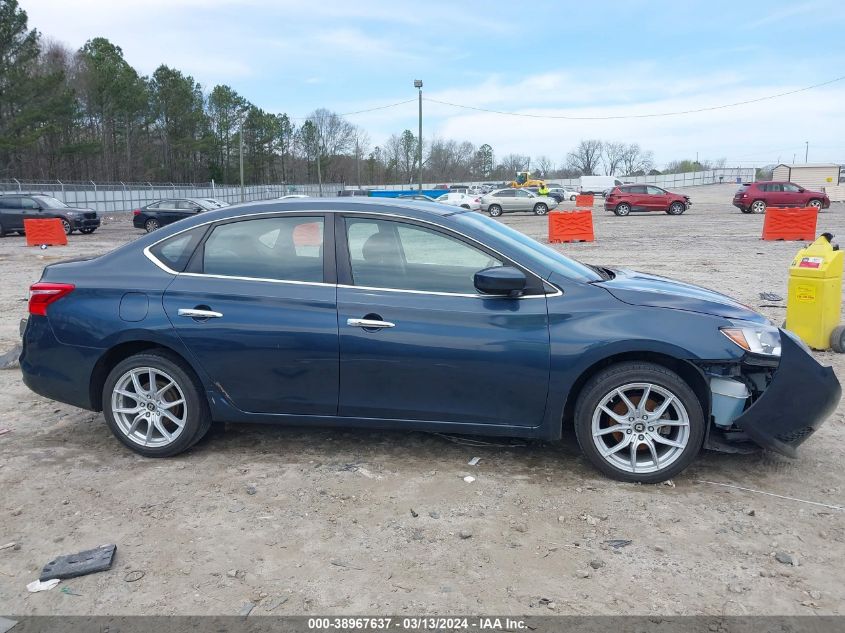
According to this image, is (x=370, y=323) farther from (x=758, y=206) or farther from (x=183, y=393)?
(x=758, y=206)

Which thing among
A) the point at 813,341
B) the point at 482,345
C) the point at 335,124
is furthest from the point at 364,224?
the point at 335,124

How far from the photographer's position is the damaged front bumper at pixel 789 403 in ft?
13.0

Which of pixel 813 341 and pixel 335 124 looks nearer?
pixel 813 341

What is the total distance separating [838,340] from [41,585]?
281 inches

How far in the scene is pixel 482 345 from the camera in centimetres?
405

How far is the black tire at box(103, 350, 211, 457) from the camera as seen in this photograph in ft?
14.6

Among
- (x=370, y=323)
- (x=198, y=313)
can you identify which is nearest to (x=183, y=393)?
(x=198, y=313)

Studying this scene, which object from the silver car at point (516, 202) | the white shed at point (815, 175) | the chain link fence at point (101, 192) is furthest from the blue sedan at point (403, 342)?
the white shed at point (815, 175)

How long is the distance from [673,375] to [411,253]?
1.74m

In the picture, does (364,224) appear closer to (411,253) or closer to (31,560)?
(411,253)

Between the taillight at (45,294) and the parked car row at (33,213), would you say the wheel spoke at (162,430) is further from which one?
the parked car row at (33,213)

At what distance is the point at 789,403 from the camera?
156 inches

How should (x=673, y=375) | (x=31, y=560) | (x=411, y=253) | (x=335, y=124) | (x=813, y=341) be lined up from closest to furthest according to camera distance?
(x=31, y=560) < (x=673, y=375) < (x=411, y=253) < (x=813, y=341) < (x=335, y=124)

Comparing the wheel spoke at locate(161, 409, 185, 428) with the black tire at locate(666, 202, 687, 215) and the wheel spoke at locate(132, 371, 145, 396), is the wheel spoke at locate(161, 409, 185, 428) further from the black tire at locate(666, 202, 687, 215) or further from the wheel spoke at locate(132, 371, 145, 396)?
the black tire at locate(666, 202, 687, 215)
